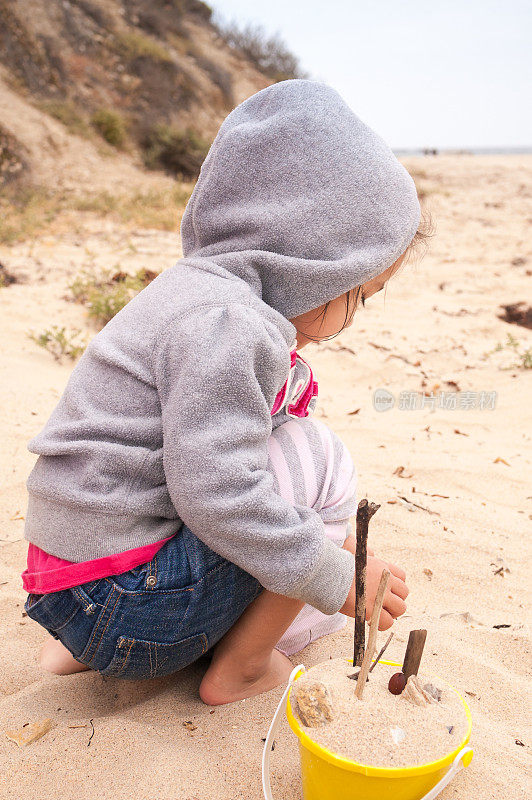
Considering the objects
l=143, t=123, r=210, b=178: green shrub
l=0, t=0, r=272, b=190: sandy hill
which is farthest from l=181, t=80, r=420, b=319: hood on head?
l=143, t=123, r=210, b=178: green shrub

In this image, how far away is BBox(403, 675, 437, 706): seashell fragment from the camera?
1163 millimetres

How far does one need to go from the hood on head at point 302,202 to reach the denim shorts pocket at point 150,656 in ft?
2.22

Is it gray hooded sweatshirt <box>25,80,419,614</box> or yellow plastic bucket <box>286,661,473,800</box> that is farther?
gray hooded sweatshirt <box>25,80,419,614</box>

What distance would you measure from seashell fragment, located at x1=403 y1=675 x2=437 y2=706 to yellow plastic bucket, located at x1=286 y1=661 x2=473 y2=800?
0.25ft

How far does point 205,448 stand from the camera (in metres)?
1.17

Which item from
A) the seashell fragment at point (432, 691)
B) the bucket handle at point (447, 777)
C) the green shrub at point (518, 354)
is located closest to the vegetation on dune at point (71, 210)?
the green shrub at point (518, 354)

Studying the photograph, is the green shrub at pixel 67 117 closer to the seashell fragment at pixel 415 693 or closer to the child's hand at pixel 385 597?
the child's hand at pixel 385 597

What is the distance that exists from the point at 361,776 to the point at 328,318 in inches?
34.1

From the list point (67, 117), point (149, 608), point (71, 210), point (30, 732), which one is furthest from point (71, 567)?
point (67, 117)

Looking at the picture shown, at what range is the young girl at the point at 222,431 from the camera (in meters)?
1.20

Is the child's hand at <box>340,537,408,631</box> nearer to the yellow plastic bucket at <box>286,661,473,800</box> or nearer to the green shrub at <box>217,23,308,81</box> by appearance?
the yellow plastic bucket at <box>286,661,473,800</box>

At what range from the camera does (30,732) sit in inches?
55.2

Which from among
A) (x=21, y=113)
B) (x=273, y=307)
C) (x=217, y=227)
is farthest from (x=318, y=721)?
(x=21, y=113)

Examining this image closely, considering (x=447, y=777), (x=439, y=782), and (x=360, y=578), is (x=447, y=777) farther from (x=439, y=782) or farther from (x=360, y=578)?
(x=360, y=578)
